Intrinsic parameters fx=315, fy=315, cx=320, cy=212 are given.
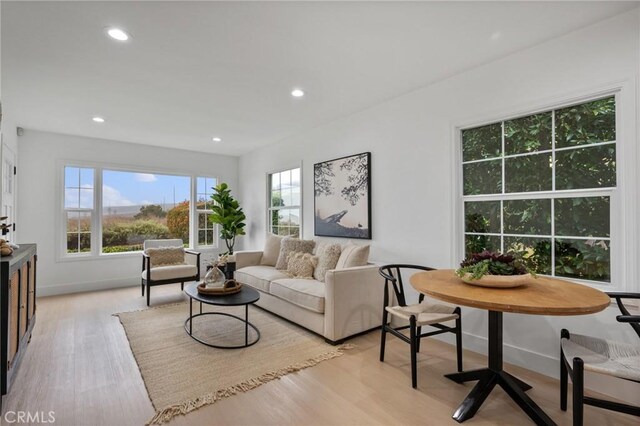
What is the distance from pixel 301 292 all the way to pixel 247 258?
5.66ft

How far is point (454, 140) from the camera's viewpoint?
9.88 feet

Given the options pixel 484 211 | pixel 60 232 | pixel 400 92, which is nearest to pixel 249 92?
pixel 400 92

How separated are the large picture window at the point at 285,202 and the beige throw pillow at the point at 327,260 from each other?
137 cm

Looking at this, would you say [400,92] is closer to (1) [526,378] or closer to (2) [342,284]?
(2) [342,284]

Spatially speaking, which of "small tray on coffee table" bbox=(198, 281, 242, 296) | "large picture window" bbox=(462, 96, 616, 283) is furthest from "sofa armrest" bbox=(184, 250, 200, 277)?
"large picture window" bbox=(462, 96, 616, 283)

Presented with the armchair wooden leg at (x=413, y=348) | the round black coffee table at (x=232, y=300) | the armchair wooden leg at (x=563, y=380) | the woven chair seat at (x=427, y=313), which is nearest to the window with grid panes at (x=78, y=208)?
the round black coffee table at (x=232, y=300)

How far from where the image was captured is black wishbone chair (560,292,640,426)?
1.49m

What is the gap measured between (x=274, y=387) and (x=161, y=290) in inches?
144

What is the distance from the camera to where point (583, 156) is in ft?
7.63

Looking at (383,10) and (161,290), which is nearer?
(383,10)

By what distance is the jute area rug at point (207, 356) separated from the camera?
2.13 m

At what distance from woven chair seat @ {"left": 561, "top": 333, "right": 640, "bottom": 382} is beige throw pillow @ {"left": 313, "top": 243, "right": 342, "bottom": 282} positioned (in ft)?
7.26

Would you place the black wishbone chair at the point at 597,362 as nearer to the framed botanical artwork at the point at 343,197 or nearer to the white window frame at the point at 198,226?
the framed botanical artwork at the point at 343,197

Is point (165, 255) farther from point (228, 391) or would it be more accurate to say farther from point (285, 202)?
point (228, 391)
